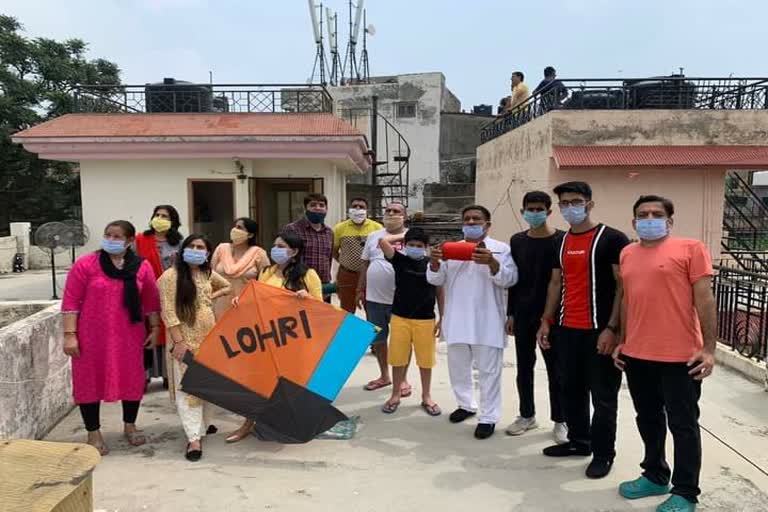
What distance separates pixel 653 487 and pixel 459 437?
1.34 m

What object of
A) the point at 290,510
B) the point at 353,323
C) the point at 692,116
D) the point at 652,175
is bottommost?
the point at 290,510

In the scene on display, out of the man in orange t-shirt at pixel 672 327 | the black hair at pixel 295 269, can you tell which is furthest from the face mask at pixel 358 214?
the man in orange t-shirt at pixel 672 327

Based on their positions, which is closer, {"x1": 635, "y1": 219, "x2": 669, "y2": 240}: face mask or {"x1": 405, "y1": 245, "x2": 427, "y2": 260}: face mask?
{"x1": 635, "y1": 219, "x2": 669, "y2": 240}: face mask

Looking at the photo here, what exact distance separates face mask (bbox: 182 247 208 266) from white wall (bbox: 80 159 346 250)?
495cm

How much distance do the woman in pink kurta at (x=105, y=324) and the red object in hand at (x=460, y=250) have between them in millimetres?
2130

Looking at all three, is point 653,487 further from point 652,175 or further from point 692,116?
point 692,116

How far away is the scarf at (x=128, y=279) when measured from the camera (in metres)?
3.67

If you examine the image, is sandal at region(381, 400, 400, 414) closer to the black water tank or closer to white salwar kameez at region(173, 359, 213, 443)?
white salwar kameez at region(173, 359, 213, 443)

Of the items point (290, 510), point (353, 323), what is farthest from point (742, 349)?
point (290, 510)

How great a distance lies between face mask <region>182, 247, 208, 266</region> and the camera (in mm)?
3777

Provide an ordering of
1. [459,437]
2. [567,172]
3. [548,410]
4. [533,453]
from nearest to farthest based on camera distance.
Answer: [533,453] → [459,437] → [548,410] → [567,172]

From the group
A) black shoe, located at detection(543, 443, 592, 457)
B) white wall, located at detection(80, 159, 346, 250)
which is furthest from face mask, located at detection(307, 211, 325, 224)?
white wall, located at detection(80, 159, 346, 250)

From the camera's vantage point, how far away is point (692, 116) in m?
10.8

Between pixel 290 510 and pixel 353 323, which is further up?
pixel 353 323
